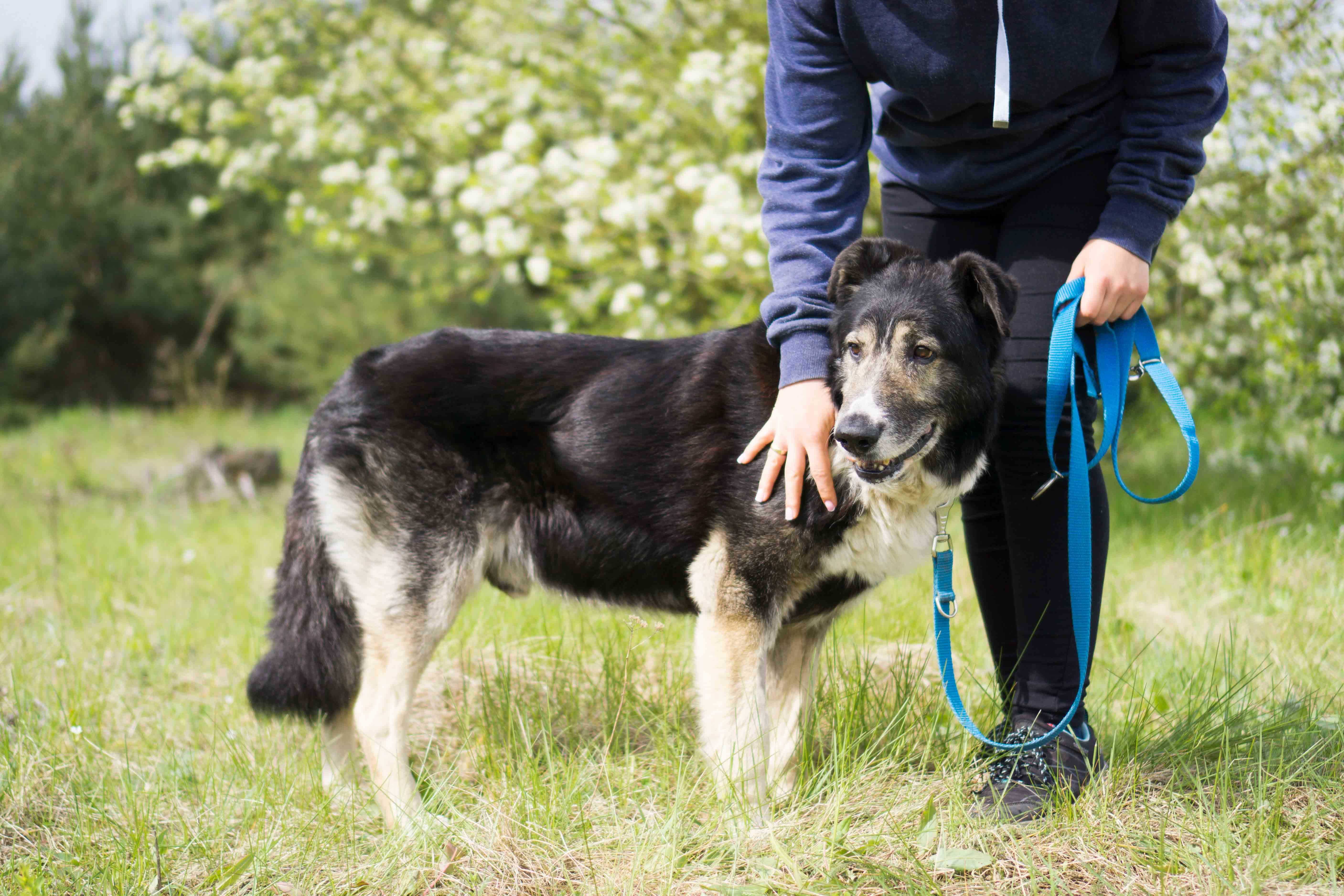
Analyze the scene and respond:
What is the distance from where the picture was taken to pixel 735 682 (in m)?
2.41

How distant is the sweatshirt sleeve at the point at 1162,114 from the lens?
2.09m

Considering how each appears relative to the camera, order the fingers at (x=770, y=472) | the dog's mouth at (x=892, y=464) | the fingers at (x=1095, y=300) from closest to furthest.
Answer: the fingers at (x=1095, y=300) → the dog's mouth at (x=892, y=464) → the fingers at (x=770, y=472)

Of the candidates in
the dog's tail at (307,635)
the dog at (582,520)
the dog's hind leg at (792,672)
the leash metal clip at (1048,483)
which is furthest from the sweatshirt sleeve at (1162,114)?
the dog's tail at (307,635)

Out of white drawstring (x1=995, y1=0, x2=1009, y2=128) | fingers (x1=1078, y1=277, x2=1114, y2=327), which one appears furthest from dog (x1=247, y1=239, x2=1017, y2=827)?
white drawstring (x1=995, y1=0, x2=1009, y2=128)

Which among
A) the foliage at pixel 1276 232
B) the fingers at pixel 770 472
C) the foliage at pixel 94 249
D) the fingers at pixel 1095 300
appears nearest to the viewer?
the fingers at pixel 1095 300

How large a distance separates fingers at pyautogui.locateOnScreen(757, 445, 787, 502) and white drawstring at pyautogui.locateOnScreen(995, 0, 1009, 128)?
866 millimetres

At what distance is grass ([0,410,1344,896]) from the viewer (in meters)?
2.10

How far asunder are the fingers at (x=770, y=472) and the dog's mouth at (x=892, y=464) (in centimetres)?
17

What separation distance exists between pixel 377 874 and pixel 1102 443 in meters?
1.84

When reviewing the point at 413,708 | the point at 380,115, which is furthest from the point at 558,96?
the point at 413,708

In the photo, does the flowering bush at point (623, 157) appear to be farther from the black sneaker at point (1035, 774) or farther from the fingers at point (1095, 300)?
the black sneaker at point (1035, 774)

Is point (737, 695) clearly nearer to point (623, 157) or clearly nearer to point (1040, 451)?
point (1040, 451)

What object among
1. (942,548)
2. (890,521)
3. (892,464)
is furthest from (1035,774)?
(892,464)

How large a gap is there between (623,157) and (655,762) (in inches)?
183
